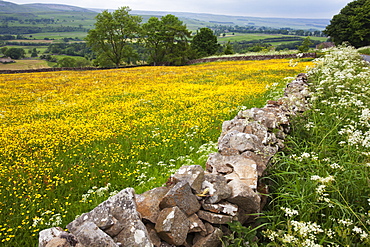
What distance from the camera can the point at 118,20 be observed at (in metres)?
70.2

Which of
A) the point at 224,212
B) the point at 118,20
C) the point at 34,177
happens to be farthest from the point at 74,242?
A: the point at 118,20

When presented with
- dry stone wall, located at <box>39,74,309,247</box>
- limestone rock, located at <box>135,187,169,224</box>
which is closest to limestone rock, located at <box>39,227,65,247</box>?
dry stone wall, located at <box>39,74,309,247</box>

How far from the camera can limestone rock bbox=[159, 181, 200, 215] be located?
10.9 ft

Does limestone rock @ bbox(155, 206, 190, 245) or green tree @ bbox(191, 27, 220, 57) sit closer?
limestone rock @ bbox(155, 206, 190, 245)

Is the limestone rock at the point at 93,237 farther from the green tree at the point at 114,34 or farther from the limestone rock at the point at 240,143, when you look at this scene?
the green tree at the point at 114,34

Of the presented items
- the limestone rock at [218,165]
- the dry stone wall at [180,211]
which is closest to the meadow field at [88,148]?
the limestone rock at [218,165]

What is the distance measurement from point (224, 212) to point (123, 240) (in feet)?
4.86

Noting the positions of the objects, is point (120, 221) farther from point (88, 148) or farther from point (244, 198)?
point (88, 148)

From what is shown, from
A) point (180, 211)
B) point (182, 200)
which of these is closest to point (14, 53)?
point (182, 200)

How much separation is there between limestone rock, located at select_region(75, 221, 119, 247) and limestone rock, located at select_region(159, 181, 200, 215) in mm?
905

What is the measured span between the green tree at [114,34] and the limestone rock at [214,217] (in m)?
71.4

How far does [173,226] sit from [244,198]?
1234 mm

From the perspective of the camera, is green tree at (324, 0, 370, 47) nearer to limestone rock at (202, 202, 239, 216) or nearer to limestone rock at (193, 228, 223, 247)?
limestone rock at (202, 202, 239, 216)

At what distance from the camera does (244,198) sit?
3613 mm
